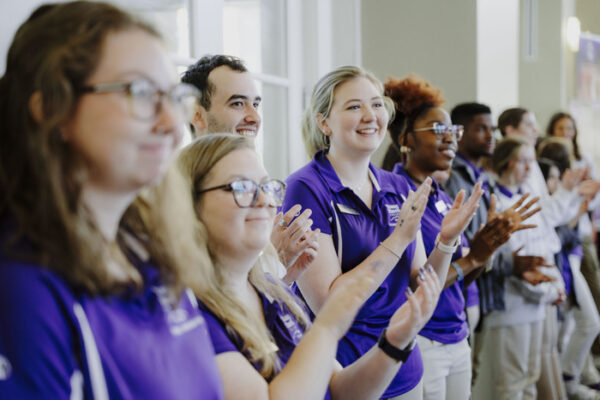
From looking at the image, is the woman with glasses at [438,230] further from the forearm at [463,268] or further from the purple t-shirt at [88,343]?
the purple t-shirt at [88,343]

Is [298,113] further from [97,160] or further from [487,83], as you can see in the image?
[97,160]

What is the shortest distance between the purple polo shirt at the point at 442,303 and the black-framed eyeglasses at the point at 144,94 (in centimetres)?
175

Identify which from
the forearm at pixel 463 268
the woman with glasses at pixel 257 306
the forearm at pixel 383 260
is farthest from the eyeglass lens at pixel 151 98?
the forearm at pixel 463 268

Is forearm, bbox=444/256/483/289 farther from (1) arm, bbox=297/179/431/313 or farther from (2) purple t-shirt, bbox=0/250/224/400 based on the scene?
(2) purple t-shirt, bbox=0/250/224/400

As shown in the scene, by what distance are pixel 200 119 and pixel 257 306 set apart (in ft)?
2.76

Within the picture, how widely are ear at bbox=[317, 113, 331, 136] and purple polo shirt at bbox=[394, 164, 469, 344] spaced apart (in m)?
0.56

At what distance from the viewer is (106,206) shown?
2.85 feet

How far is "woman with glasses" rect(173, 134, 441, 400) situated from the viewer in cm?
118

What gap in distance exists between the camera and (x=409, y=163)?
108 inches

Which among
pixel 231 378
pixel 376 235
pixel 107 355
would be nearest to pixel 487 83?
pixel 376 235

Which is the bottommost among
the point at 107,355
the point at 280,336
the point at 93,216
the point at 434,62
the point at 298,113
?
the point at 280,336

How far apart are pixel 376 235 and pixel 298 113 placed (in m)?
1.76

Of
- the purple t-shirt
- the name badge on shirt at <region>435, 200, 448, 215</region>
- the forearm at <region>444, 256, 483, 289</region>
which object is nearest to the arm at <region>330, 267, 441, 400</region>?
the purple t-shirt

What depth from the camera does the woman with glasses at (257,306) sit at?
1182mm
